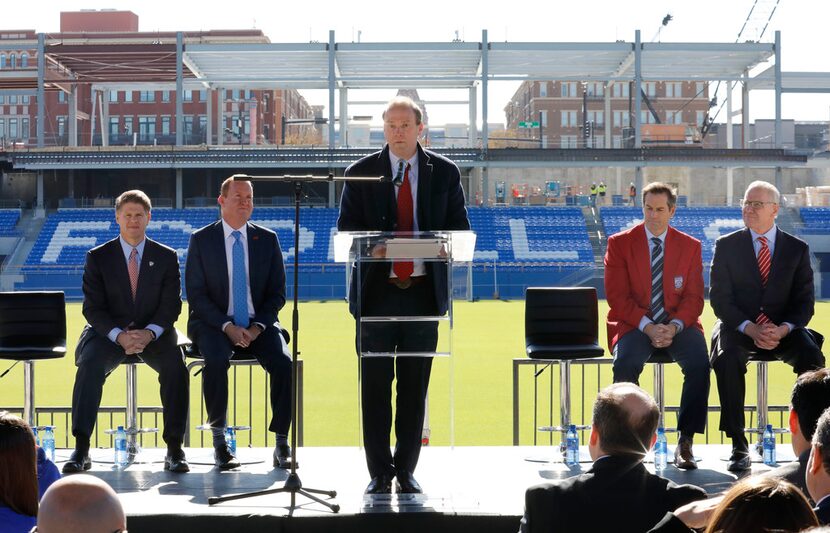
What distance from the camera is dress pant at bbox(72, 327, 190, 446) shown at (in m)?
6.40

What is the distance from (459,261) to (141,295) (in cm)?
249

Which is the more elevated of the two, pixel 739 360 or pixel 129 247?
pixel 129 247

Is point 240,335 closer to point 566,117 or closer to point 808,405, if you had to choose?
point 808,405

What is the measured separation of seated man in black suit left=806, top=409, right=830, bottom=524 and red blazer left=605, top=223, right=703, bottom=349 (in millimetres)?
4294

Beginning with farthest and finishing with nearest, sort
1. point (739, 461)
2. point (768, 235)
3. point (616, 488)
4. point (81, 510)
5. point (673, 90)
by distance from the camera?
point (673, 90)
point (768, 235)
point (739, 461)
point (616, 488)
point (81, 510)

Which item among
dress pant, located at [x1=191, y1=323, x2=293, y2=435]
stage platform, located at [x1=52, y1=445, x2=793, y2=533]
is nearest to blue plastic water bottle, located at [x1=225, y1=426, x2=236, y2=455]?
stage platform, located at [x1=52, y1=445, x2=793, y2=533]

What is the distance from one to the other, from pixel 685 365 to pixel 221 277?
314cm

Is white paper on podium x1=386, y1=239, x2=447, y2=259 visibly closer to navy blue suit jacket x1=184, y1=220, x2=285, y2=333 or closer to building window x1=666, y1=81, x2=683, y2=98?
navy blue suit jacket x1=184, y1=220, x2=285, y2=333

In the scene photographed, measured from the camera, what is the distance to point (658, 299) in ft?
22.8

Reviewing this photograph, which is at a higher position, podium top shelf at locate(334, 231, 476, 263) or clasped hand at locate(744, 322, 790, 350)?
podium top shelf at locate(334, 231, 476, 263)

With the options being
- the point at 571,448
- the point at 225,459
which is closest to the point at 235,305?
the point at 225,459

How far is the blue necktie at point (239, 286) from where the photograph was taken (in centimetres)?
680

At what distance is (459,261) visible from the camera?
5535mm

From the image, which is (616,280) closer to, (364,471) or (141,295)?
(364,471)
